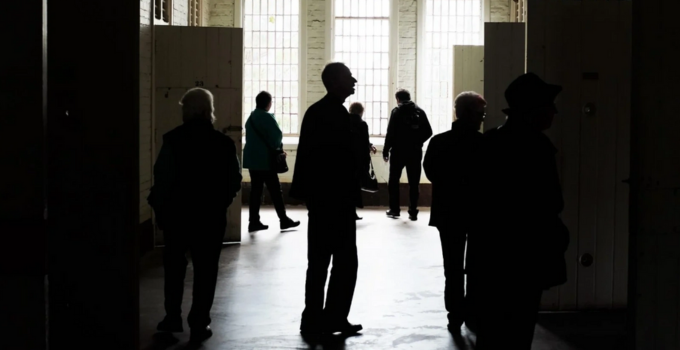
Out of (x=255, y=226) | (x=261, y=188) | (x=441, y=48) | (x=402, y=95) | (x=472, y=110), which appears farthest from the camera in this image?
(x=441, y=48)

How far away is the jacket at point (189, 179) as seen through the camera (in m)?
5.52

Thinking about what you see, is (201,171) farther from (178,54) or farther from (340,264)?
(178,54)

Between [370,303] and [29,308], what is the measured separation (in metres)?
3.56

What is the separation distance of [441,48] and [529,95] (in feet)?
34.4

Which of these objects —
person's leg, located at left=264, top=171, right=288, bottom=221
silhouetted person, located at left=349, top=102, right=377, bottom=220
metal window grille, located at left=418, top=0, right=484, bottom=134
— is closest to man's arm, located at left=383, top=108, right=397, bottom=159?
silhouetted person, located at left=349, top=102, right=377, bottom=220

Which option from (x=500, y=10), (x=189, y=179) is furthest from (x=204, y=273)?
(x=500, y=10)

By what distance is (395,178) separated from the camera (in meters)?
12.0

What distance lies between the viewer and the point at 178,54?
30.6 feet

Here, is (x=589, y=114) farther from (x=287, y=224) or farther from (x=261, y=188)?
(x=287, y=224)

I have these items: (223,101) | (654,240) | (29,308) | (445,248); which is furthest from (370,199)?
(29,308)

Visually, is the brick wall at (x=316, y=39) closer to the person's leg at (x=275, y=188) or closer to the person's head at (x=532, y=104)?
the person's leg at (x=275, y=188)

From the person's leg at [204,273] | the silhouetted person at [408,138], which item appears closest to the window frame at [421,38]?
the silhouetted person at [408,138]

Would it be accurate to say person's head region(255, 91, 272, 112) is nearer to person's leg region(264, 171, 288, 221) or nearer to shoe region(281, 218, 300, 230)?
person's leg region(264, 171, 288, 221)

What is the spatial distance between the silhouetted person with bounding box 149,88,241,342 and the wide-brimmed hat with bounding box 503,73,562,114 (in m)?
2.16
